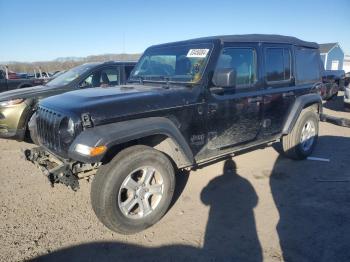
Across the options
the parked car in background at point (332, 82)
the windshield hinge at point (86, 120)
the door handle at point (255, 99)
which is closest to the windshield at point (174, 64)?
the door handle at point (255, 99)

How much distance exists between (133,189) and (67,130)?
3.05 ft

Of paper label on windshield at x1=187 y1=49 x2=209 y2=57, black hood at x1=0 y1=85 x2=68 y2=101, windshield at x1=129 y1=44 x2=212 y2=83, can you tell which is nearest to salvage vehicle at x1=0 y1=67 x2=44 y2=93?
black hood at x1=0 y1=85 x2=68 y2=101

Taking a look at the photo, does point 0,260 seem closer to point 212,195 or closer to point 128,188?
point 128,188

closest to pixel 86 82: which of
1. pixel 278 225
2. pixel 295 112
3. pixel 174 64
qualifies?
pixel 174 64

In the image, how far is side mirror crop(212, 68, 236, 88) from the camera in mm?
3746

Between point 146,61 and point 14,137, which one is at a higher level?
point 146,61

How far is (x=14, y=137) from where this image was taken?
6.26m

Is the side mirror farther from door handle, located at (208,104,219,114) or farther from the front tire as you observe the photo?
the front tire

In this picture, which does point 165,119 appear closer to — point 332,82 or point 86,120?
point 86,120

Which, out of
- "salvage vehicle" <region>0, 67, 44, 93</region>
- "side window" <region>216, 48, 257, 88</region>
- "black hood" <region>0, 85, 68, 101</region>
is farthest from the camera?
"salvage vehicle" <region>0, 67, 44, 93</region>

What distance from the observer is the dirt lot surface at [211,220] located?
305cm

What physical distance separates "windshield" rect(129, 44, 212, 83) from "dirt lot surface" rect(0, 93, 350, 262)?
1.64 m

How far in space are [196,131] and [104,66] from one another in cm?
409

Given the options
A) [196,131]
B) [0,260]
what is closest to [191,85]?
[196,131]
